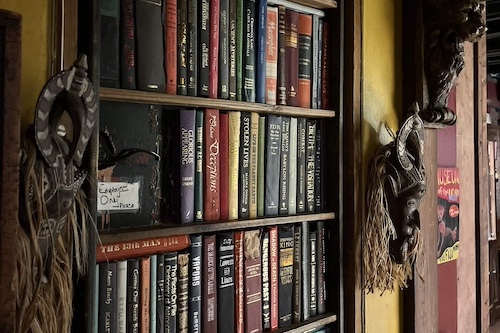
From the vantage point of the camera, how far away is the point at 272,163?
4.34 feet

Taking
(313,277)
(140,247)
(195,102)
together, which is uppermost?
(195,102)

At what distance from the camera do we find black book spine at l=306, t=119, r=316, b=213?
143 centimetres

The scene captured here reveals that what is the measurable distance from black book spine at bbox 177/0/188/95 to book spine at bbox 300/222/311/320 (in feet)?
→ 1.76

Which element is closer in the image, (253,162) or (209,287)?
(209,287)

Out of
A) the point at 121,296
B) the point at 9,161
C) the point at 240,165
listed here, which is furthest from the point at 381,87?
the point at 9,161

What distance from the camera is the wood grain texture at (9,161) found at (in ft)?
2.27

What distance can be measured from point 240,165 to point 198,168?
13 centimetres

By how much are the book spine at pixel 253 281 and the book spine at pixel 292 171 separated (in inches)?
5.7

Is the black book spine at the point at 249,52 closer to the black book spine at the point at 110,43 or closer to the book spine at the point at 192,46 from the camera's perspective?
the book spine at the point at 192,46

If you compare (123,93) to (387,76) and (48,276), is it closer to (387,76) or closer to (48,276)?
(48,276)

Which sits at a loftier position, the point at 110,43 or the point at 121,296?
the point at 110,43

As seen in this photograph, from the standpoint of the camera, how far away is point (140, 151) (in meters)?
1.08

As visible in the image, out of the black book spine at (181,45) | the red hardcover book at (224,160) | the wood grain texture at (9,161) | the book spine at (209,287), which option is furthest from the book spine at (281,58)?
the wood grain texture at (9,161)

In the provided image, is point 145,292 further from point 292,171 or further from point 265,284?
point 292,171
